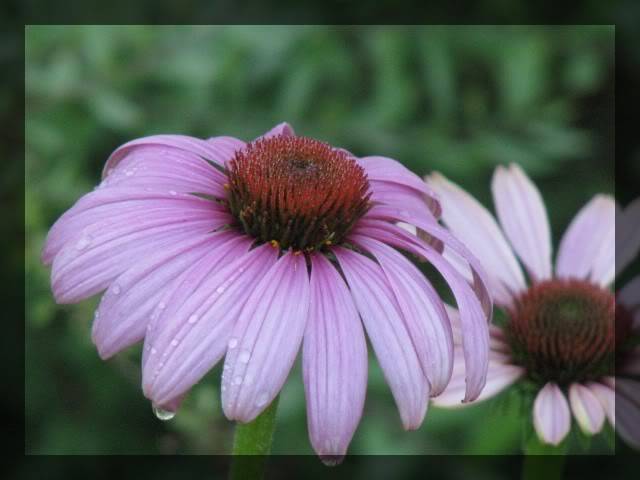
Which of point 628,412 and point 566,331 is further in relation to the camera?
point 566,331

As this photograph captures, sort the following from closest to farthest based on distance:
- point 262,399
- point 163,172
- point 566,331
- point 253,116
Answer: point 262,399
point 163,172
point 566,331
point 253,116

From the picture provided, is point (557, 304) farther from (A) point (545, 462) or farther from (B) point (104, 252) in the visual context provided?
(B) point (104, 252)

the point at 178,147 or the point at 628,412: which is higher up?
the point at 178,147

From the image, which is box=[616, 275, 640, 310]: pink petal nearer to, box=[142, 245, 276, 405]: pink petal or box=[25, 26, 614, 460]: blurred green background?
box=[142, 245, 276, 405]: pink petal

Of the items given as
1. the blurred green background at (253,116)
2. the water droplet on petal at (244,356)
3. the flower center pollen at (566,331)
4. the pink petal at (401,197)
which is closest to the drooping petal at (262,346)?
the water droplet on petal at (244,356)

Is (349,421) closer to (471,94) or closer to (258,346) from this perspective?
(258,346)

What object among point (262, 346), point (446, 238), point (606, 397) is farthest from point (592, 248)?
point (262, 346)

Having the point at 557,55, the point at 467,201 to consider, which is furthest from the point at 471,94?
the point at 467,201

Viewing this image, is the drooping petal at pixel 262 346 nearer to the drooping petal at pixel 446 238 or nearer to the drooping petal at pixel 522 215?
the drooping petal at pixel 446 238
